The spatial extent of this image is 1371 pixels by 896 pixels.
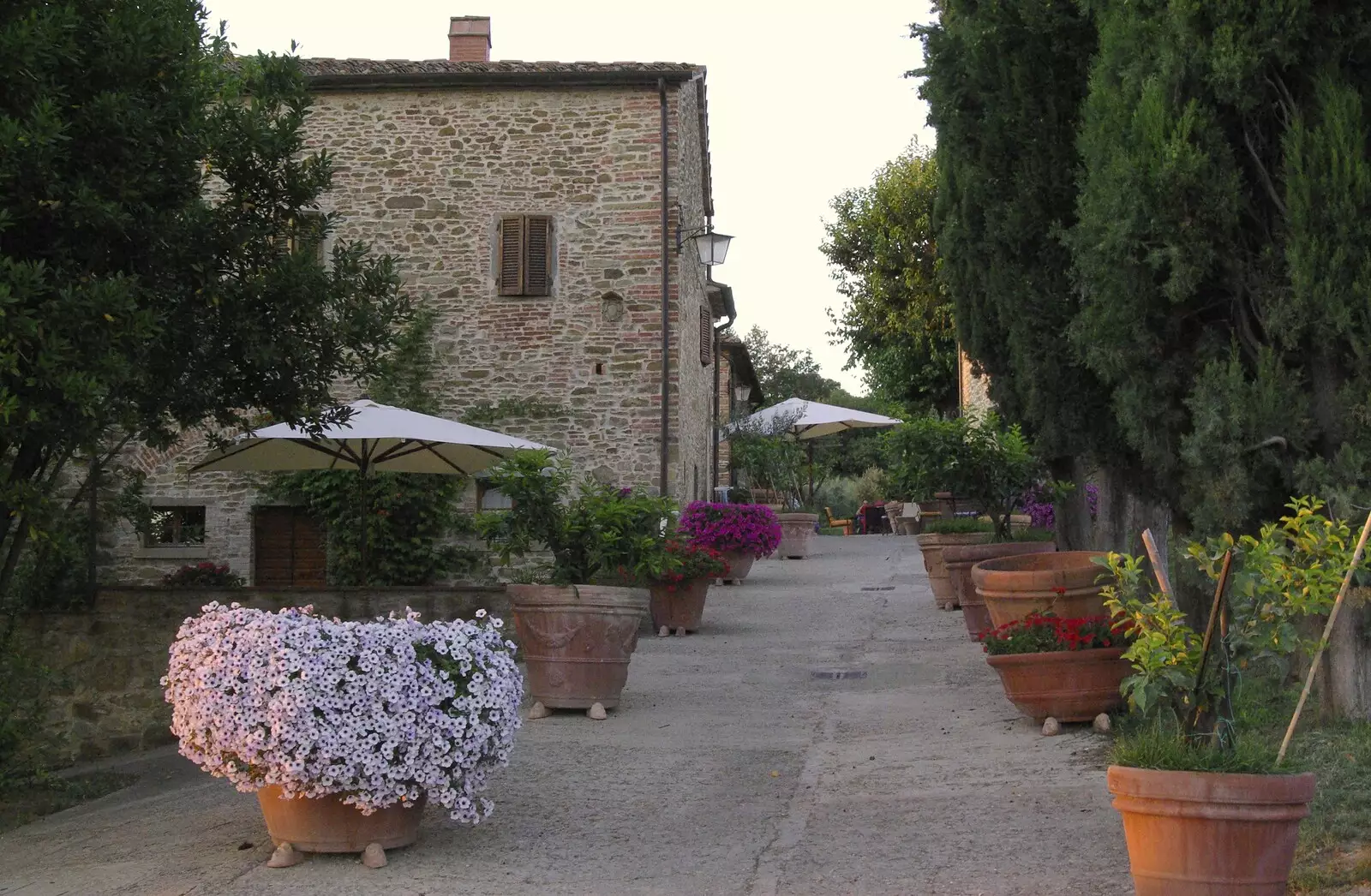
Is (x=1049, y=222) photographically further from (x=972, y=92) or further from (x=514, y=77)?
(x=514, y=77)

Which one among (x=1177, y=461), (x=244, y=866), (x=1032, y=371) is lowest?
(x=244, y=866)

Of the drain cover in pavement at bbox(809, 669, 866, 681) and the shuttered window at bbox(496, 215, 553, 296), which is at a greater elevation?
the shuttered window at bbox(496, 215, 553, 296)

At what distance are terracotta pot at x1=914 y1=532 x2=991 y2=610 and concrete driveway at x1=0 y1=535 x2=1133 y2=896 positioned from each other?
306cm

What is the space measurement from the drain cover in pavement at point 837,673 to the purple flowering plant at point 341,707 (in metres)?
4.96

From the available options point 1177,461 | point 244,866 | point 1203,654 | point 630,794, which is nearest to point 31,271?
point 244,866

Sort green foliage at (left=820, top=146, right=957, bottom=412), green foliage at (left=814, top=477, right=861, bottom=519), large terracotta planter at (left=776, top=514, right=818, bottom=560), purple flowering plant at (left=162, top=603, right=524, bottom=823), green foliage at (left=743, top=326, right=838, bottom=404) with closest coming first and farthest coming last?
purple flowering plant at (left=162, top=603, right=524, bottom=823)
large terracotta planter at (left=776, top=514, right=818, bottom=560)
green foliage at (left=820, top=146, right=957, bottom=412)
green foliage at (left=814, top=477, right=861, bottom=519)
green foliage at (left=743, top=326, right=838, bottom=404)

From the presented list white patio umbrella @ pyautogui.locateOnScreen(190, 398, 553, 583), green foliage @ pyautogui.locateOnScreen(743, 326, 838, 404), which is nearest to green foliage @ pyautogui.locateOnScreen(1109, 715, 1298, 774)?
white patio umbrella @ pyautogui.locateOnScreen(190, 398, 553, 583)

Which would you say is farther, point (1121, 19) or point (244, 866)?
point (1121, 19)

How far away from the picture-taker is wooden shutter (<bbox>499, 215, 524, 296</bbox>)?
16.2 m

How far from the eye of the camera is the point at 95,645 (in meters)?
10.8

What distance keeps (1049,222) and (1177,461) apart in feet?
8.10

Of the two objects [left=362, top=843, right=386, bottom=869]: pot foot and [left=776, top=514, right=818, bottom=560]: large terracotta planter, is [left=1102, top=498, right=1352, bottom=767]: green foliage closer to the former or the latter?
[left=362, top=843, right=386, bottom=869]: pot foot

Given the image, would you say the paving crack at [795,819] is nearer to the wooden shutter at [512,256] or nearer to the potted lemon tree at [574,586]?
the potted lemon tree at [574,586]

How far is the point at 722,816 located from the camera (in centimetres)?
604
